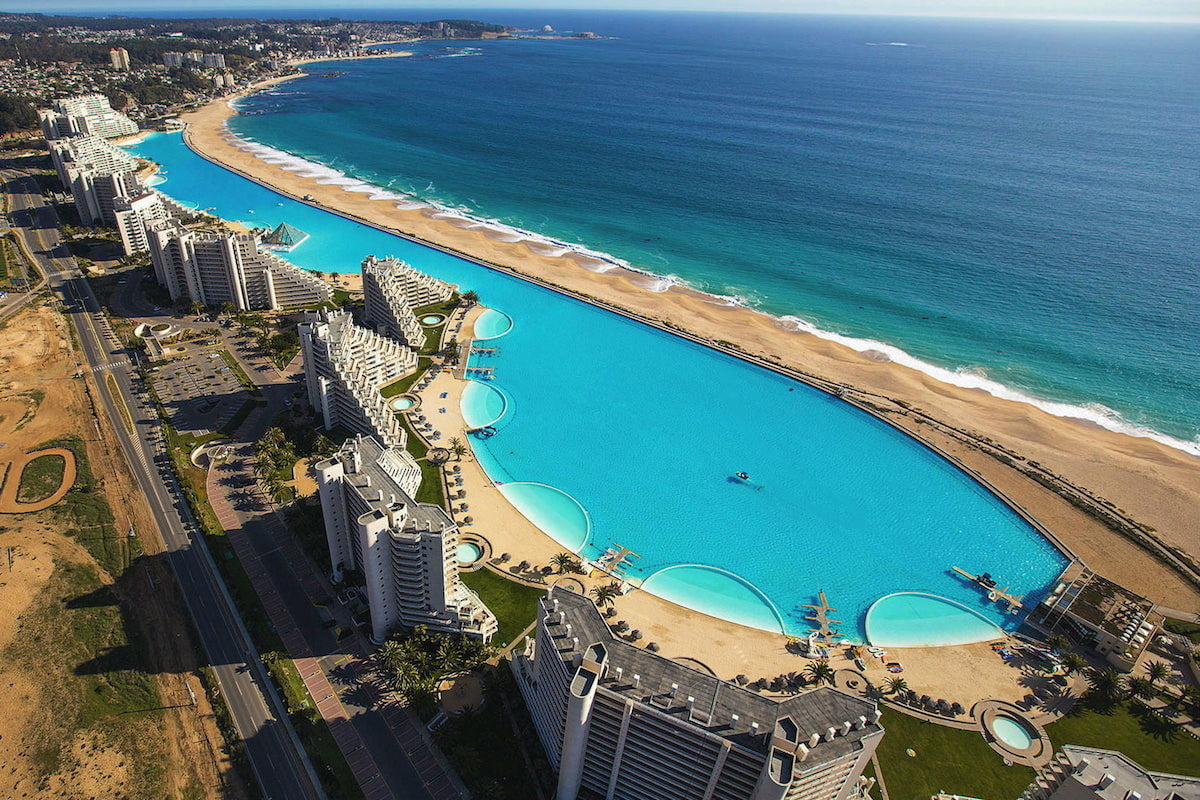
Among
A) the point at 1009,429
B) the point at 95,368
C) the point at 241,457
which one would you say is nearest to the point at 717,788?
the point at 241,457

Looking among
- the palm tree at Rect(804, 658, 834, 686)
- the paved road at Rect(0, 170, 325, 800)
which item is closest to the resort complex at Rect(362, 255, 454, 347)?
the paved road at Rect(0, 170, 325, 800)

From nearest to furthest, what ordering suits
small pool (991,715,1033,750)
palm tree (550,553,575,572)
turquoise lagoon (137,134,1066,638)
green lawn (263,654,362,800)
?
green lawn (263,654,362,800) → small pool (991,715,1033,750) → palm tree (550,553,575,572) → turquoise lagoon (137,134,1066,638)

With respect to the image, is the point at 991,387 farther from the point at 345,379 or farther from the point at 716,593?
the point at 345,379

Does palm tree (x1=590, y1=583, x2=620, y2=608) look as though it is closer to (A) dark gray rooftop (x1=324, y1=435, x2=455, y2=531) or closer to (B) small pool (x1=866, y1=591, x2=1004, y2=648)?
(A) dark gray rooftop (x1=324, y1=435, x2=455, y2=531)

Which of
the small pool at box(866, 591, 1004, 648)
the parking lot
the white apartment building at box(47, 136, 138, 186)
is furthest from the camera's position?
the white apartment building at box(47, 136, 138, 186)

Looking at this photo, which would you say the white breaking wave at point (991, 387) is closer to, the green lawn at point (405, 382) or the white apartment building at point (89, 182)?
the green lawn at point (405, 382)

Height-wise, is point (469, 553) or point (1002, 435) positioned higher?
point (1002, 435)

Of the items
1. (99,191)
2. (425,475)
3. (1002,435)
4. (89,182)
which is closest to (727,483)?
(425,475)

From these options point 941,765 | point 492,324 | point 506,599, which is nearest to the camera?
point 941,765
